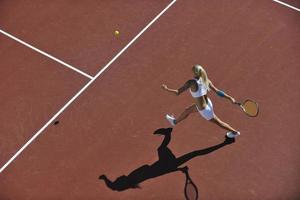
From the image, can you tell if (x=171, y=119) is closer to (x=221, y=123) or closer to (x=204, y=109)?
(x=204, y=109)

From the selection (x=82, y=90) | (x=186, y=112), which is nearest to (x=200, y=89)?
(x=186, y=112)

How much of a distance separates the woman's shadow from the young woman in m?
0.52

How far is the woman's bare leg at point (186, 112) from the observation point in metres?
10.5

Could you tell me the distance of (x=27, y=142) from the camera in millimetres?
11164

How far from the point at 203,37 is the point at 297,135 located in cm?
407

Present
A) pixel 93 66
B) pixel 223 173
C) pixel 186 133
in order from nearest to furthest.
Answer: pixel 223 173 < pixel 186 133 < pixel 93 66

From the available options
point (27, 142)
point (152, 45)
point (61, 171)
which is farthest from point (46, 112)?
point (152, 45)

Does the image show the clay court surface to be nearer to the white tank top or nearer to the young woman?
the young woman

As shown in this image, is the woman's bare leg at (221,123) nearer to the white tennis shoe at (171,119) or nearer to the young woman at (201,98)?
the young woman at (201,98)

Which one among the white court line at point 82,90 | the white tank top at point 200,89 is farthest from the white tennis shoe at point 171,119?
the white court line at point 82,90

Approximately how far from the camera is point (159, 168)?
10.4 m

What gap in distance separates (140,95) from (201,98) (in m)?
2.34

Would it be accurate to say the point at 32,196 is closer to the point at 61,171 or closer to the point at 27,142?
the point at 61,171

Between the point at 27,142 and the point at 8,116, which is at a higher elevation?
the point at 8,116
